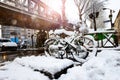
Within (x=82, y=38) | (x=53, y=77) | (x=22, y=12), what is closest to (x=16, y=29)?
(x=22, y=12)

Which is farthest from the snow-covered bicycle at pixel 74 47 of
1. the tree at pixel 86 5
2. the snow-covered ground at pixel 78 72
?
the tree at pixel 86 5

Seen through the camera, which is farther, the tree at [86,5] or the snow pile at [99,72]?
the tree at [86,5]

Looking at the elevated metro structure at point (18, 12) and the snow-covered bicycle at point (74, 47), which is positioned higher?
the elevated metro structure at point (18, 12)

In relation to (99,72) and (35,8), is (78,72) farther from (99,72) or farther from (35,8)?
(35,8)

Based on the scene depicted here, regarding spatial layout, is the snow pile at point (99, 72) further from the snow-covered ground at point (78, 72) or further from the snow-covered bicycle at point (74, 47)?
the snow-covered bicycle at point (74, 47)

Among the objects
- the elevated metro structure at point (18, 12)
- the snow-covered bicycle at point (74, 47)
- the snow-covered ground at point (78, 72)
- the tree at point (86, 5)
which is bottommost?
the snow-covered ground at point (78, 72)

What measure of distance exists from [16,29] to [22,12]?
3590cm

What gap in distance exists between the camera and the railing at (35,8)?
1018cm

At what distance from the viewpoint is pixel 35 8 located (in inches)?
494

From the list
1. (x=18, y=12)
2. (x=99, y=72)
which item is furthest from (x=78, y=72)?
(x=18, y=12)

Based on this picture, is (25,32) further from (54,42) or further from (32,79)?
(32,79)

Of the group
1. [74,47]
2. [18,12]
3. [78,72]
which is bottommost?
[78,72]

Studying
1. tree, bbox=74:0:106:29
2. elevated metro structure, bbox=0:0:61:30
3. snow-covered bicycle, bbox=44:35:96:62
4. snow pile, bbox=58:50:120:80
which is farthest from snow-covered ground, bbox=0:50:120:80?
tree, bbox=74:0:106:29

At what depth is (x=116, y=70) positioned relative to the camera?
496 centimetres
